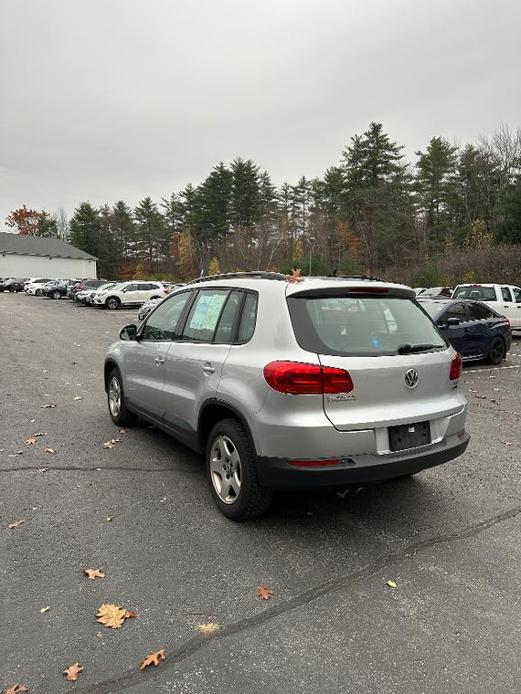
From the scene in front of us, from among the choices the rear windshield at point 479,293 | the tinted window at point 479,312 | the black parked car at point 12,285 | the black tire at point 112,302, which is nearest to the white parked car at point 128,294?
the black tire at point 112,302

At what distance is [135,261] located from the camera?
257 feet

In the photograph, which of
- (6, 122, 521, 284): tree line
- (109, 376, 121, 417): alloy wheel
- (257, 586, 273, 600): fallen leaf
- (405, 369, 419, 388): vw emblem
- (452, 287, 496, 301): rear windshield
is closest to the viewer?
(257, 586, 273, 600): fallen leaf

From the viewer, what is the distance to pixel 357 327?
3.49 meters

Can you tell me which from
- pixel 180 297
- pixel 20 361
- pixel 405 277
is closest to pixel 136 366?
pixel 180 297

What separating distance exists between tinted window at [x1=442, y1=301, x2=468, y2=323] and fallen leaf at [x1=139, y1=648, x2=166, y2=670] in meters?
9.27

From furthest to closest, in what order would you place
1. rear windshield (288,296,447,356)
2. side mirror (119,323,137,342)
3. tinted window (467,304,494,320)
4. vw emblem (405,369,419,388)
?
tinted window (467,304,494,320) → side mirror (119,323,137,342) → vw emblem (405,369,419,388) → rear windshield (288,296,447,356)

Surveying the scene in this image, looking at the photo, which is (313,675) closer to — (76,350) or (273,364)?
(273,364)

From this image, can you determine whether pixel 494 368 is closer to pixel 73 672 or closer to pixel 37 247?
pixel 73 672

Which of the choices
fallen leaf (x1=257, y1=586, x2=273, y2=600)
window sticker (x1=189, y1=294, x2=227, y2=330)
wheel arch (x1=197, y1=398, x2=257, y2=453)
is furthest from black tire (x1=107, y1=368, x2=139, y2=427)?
fallen leaf (x1=257, y1=586, x2=273, y2=600)

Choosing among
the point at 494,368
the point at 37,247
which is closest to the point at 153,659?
the point at 494,368

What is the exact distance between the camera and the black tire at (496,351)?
37.2ft

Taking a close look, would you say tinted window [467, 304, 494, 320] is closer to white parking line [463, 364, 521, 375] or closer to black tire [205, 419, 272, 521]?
white parking line [463, 364, 521, 375]

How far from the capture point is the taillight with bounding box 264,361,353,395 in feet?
10.3

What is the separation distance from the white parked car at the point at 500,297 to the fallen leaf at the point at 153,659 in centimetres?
1534
